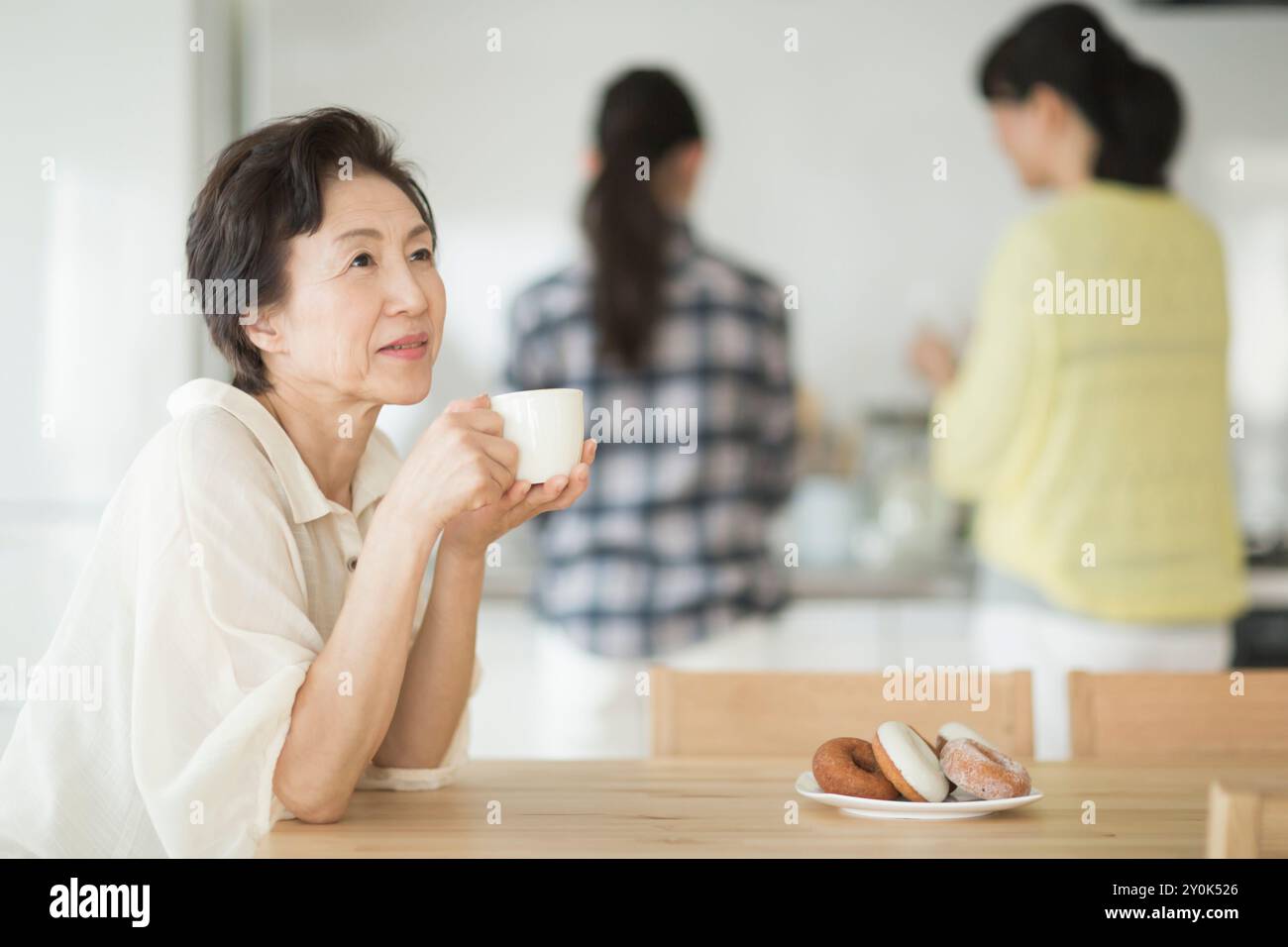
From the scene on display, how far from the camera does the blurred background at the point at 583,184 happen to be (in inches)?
114

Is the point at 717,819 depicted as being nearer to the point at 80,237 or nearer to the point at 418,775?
the point at 418,775

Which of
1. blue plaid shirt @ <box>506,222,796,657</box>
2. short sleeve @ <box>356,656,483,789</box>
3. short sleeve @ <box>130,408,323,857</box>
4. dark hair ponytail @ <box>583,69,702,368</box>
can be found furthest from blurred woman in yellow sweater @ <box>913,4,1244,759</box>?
short sleeve @ <box>130,408,323,857</box>

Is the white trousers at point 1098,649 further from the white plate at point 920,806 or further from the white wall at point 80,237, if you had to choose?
the white wall at point 80,237

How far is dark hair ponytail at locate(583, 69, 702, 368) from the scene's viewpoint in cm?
229

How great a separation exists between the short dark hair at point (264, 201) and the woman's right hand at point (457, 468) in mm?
263

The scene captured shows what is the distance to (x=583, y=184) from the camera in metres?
3.33

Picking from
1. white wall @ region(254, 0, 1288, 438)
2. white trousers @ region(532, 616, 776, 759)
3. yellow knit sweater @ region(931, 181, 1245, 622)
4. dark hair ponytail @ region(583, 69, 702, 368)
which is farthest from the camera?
white wall @ region(254, 0, 1288, 438)

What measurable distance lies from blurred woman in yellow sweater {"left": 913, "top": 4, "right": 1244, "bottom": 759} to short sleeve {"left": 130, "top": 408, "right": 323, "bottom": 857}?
4.41 feet

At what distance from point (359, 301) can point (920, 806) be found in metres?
0.61

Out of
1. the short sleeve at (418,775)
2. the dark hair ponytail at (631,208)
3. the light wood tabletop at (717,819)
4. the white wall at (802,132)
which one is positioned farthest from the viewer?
the white wall at (802,132)

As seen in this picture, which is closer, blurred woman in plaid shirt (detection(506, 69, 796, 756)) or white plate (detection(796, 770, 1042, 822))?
white plate (detection(796, 770, 1042, 822))

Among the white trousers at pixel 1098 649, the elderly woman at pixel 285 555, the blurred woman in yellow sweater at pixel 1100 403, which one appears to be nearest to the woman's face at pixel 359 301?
the elderly woman at pixel 285 555

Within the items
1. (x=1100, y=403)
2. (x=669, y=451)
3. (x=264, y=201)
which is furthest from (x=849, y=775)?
(x=669, y=451)

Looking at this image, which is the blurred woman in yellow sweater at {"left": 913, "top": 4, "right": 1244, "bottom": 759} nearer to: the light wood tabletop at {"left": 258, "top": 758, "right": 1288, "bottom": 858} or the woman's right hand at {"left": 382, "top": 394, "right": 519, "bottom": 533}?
the light wood tabletop at {"left": 258, "top": 758, "right": 1288, "bottom": 858}
